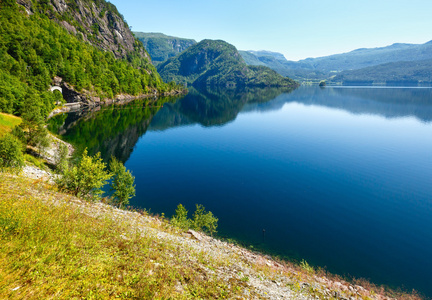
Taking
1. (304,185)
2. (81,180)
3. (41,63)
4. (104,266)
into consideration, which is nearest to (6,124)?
(81,180)

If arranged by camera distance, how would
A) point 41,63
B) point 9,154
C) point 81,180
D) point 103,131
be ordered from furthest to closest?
point 41,63
point 103,131
point 9,154
point 81,180

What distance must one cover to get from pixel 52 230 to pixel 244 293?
13092 mm

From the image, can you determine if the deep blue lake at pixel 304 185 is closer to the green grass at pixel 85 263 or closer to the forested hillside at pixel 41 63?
the forested hillside at pixel 41 63

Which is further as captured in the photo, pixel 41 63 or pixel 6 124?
pixel 41 63

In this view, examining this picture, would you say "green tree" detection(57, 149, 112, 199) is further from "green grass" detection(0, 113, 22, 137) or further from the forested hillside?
the forested hillside

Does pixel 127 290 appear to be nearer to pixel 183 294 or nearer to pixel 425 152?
pixel 183 294

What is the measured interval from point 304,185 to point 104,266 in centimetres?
4955

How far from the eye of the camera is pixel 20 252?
32.3 feet

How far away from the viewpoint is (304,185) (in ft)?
169

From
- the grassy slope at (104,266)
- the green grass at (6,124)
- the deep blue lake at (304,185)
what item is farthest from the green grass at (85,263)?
the green grass at (6,124)

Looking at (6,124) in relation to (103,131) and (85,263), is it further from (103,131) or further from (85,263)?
(85,263)

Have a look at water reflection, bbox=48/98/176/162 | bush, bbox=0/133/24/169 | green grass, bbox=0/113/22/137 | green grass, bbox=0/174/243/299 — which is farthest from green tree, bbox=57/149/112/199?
water reflection, bbox=48/98/176/162

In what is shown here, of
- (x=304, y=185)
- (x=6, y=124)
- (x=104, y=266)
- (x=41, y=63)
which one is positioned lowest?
(x=304, y=185)

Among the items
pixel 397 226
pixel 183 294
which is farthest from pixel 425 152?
pixel 183 294
